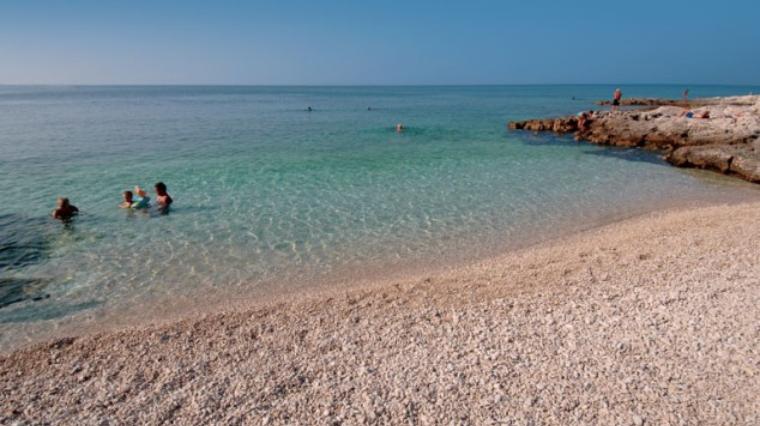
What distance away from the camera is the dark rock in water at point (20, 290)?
778 centimetres

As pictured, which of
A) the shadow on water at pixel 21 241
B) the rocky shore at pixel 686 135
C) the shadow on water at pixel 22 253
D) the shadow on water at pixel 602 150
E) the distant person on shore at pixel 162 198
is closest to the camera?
the shadow on water at pixel 22 253

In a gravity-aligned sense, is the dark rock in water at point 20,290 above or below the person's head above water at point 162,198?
below

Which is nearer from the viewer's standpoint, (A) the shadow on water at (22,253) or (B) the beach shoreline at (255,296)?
(B) the beach shoreline at (255,296)

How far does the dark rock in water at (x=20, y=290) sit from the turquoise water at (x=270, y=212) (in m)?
0.03

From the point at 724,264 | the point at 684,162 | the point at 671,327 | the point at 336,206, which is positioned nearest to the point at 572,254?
the point at 724,264

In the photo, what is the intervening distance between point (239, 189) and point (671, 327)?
1332 centimetres

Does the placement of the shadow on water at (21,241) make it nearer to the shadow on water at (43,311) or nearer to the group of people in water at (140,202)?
the group of people in water at (140,202)

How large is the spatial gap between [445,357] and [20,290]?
8021mm

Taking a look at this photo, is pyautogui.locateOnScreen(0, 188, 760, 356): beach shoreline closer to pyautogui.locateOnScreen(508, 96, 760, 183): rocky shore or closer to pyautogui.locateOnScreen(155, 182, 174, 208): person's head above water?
pyautogui.locateOnScreen(155, 182, 174, 208): person's head above water

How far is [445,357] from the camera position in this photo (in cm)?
570

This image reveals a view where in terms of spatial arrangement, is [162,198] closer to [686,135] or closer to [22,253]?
[22,253]

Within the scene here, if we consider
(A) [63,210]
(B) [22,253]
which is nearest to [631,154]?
(A) [63,210]

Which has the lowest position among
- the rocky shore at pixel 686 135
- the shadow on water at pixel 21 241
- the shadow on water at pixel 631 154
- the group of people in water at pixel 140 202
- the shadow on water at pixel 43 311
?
the shadow on water at pixel 43 311

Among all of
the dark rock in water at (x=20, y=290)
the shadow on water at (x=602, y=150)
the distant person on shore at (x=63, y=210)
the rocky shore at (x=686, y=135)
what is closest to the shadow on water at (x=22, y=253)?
the dark rock in water at (x=20, y=290)
